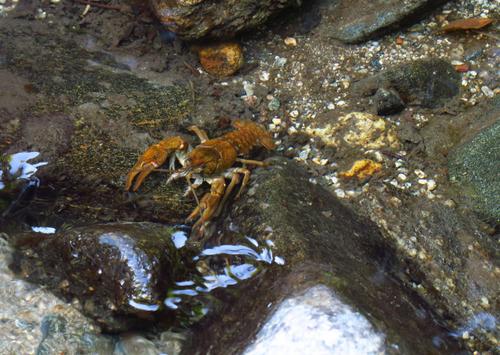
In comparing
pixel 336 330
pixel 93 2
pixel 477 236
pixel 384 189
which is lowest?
pixel 477 236

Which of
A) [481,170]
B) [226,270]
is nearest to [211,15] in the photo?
[226,270]

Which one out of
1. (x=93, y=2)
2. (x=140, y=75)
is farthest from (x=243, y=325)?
(x=93, y=2)

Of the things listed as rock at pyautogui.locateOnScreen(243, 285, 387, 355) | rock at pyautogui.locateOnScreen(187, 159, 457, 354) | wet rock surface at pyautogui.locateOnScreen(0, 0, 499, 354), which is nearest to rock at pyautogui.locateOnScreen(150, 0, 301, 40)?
wet rock surface at pyautogui.locateOnScreen(0, 0, 499, 354)

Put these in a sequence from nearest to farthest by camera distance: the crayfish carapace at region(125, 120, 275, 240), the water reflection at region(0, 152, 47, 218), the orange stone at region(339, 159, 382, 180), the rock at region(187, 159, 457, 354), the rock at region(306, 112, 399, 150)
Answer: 1. the rock at region(187, 159, 457, 354)
2. the water reflection at region(0, 152, 47, 218)
3. the crayfish carapace at region(125, 120, 275, 240)
4. the orange stone at region(339, 159, 382, 180)
5. the rock at region(306, 112, 399, 150)

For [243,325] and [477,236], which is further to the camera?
[477,236]

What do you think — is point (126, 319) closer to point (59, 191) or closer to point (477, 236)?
point (59, 191)

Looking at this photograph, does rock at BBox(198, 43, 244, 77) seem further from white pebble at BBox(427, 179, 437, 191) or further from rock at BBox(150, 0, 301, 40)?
white pebble at BBox(427, 179, 437, 191)

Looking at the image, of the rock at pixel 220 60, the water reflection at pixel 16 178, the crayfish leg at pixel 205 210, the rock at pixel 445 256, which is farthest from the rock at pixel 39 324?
the rock at pixel 220 60
